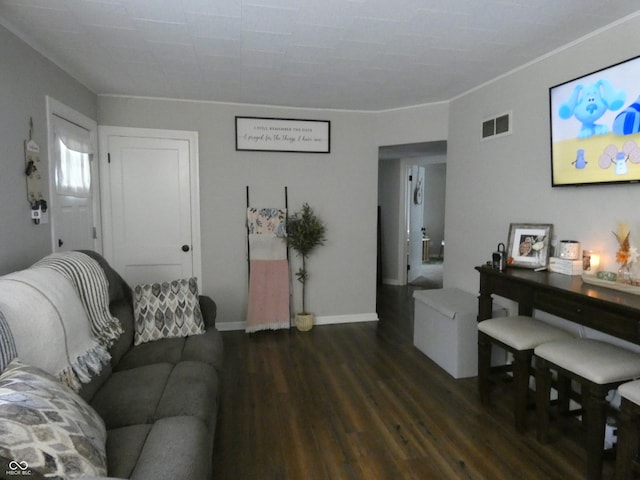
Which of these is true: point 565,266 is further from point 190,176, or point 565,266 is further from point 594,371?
point 190,176

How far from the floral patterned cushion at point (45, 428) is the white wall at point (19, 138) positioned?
126 cm

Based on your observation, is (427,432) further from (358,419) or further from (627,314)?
(627,314)

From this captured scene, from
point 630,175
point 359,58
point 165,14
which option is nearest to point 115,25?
point 165,14

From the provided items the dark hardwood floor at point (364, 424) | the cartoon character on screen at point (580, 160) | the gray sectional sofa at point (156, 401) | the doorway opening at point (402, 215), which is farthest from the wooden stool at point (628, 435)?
the doorway opening at point (402, 215)

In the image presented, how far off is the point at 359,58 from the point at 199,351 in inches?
89.6

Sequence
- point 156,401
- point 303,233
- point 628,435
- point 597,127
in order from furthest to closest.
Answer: point 303,233 < point 597,127 < point 156,401 < point 628,435

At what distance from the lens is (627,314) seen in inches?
67.1

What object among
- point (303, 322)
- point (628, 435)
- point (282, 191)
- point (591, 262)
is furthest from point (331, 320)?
point (628, 435)

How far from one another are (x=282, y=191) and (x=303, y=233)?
536 mm

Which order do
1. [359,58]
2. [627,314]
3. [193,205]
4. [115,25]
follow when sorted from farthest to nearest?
[193,205] → [359,58] → [115,25] → [627,314]

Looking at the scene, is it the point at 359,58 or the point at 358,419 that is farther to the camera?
the point at 359,58

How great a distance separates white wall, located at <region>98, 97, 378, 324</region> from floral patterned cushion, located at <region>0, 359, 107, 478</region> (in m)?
2.73

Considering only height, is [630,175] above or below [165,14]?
below

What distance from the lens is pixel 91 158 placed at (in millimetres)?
3582
